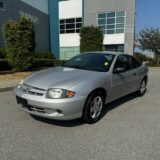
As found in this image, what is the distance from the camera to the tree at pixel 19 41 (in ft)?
42.9

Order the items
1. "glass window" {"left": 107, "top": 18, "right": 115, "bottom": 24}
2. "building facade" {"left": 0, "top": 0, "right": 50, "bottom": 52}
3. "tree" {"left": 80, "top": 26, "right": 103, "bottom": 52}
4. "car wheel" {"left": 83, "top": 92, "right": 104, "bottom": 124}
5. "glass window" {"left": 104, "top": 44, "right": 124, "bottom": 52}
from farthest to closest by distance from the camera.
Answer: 1. "glass window" {"left": 104, "top": 44, "right": 124, "bottom": 52}
2. "glass window" {"left": 107, "top": 18, "right": 115, "bottom": 24}
3. "building facade" {"left": 0, "top": 0, "right": 50, "bottom": 52}
4. "tree" {"left": 80, "top": 26, "right": 103, "bottom": 52}
5. "car wheel" {"left": 83, "top": 92, "right": 104, "bottom": 124}

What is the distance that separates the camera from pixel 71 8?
33.4m

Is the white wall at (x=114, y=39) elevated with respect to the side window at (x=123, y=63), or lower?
elevated

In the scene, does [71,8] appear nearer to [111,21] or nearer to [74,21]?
[74,21]

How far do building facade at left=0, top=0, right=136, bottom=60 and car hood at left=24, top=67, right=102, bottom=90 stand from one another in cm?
2303

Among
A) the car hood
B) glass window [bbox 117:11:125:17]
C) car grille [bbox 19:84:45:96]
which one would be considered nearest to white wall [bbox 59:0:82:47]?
glass window [bbox 117:11:125:17]

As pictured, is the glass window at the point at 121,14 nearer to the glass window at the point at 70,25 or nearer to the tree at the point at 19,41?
the glass window at the point at 70,25

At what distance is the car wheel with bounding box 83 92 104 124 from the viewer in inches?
194

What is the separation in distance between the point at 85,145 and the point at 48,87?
4.38ft

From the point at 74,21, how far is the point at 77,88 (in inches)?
1182

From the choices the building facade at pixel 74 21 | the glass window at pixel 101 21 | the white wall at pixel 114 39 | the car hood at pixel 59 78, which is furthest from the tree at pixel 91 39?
the car hood at pixel 59 78

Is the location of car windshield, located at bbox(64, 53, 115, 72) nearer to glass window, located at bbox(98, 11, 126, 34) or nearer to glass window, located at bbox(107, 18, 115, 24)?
glass window, located at bbox(98, 11, 126, 34)

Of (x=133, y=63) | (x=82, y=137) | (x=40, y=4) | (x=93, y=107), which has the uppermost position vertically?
(x=40, y=4)

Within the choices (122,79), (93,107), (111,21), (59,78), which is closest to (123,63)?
(122,79)
